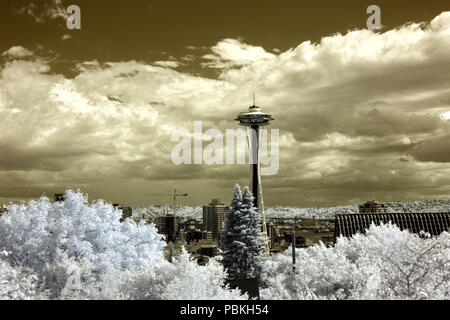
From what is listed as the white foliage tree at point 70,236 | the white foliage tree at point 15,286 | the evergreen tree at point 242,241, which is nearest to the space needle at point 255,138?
the evergreen tree at point 242,241

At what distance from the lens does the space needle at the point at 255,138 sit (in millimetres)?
103562

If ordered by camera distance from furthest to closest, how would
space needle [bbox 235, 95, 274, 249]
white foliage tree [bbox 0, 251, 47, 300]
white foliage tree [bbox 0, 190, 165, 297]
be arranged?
1. space needle [bbox 235, 95, 274, 249]
2. white foliage tree [bbox 0, 190, 165, 297]
3. white foliage tree [bbox 0, 251, 47, 300]

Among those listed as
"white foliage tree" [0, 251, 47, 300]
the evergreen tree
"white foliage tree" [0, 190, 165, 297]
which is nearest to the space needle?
the evergreen tree

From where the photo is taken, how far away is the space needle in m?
104

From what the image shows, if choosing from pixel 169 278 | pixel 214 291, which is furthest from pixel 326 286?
pixel 169 278

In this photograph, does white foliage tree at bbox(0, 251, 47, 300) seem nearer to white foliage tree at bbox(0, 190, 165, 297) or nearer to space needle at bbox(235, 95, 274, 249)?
white foliage tree at bbox(0, 190, 165, 297)

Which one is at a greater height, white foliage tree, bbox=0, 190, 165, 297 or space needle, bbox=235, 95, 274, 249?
space needle, bbox=235, 95, 274, 249

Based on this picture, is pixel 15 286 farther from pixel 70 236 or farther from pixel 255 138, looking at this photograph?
pixel 255 138

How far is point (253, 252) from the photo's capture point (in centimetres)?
5284

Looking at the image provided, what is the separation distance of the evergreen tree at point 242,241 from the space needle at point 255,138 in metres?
47.4

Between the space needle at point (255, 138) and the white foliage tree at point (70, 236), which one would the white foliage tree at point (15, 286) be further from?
the space needle at point (255, 138)

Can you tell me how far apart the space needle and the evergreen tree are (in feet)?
155
